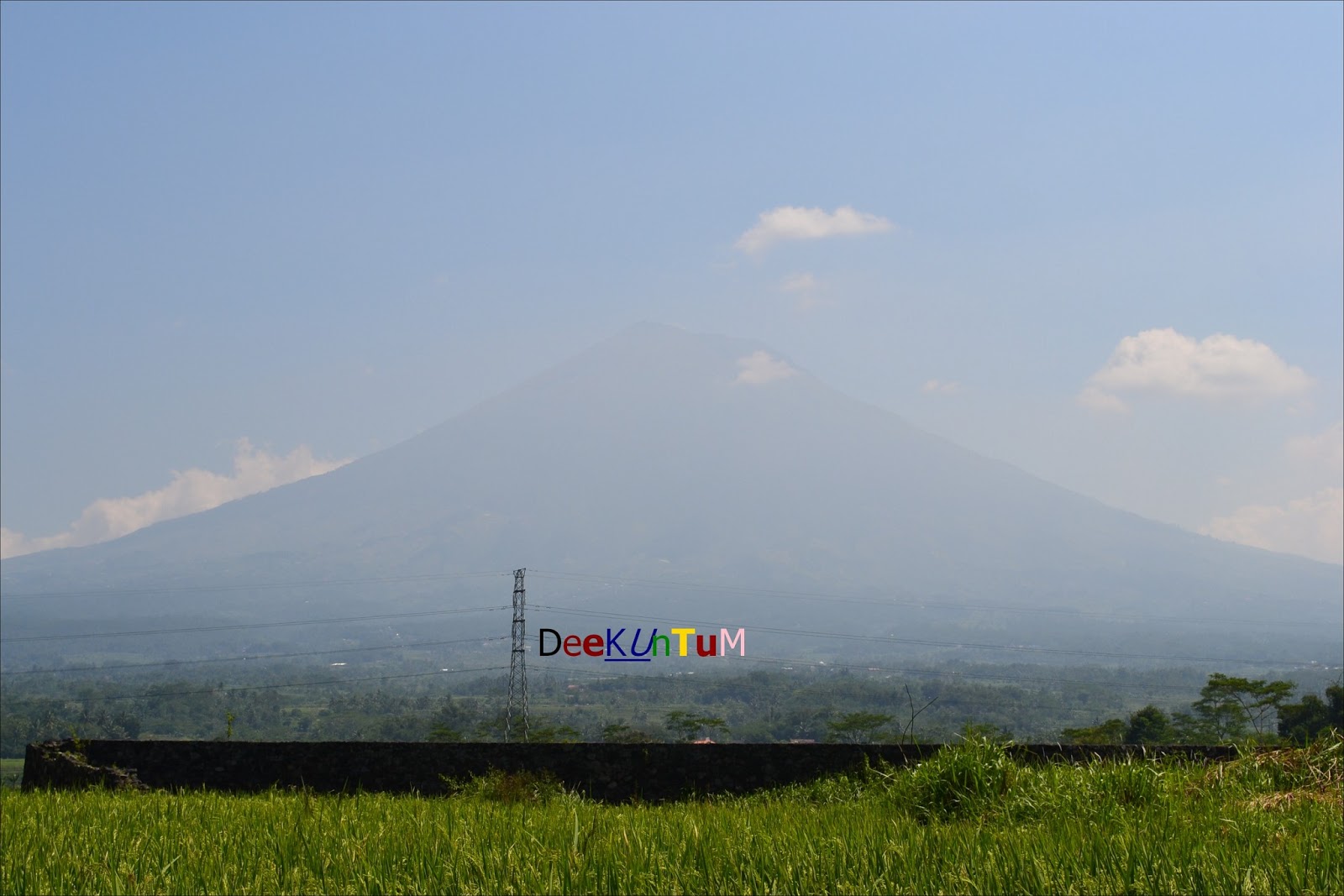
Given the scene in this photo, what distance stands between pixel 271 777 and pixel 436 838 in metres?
11.7

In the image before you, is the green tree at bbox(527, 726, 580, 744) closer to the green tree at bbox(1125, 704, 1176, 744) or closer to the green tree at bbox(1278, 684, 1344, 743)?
the green tree at bbox(1125, 704, 1176, 744)

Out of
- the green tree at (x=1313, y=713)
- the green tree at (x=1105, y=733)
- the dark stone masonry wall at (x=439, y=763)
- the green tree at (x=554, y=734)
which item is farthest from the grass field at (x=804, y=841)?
the green tree at (x=1313, y=713)

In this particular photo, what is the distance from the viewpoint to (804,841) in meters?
8.50

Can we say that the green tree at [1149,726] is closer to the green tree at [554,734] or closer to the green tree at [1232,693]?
the green tree at [1232,693]

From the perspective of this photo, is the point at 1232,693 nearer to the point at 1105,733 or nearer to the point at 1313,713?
the point at 1313,713

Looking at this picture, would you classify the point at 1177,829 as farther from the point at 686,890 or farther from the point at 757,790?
the point at 757,790

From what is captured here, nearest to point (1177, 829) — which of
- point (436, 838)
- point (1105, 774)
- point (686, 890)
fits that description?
point (1105, 774)

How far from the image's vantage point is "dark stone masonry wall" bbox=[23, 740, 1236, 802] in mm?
17203

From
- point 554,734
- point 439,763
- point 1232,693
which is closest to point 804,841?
point 439,763

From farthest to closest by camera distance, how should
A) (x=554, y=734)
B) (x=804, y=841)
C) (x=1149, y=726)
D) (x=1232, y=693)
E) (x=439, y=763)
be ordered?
1. (x=554, y=734)
2. (x=1232, y=693)
3. (x=1149, y=726)
4. (x=439, y=763)
5. (x=804, y=841)

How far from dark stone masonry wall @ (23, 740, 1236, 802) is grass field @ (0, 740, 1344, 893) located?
3.69m

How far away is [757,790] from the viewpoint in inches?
682

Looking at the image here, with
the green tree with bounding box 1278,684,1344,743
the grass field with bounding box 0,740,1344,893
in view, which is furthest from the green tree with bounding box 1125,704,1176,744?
the grass field with bounding box 0,740,1344,893

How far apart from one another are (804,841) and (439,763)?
11402 mm
